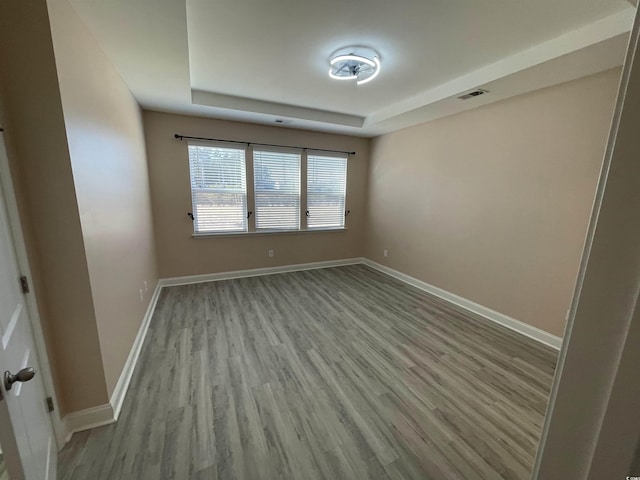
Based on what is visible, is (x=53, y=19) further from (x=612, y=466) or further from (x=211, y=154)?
(x=211, y=154)

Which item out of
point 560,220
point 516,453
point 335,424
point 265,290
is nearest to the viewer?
point 516,453

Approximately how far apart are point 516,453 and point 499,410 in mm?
323

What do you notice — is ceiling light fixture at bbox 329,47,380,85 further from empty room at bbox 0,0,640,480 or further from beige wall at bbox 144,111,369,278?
beige wall at bbox 144,111,369,278

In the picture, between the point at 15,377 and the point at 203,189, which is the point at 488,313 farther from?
the point at 203,189

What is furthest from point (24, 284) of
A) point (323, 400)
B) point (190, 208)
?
point (190, 208)

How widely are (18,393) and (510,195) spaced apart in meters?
3.91

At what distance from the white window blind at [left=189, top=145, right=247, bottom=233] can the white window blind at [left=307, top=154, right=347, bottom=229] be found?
120 centimetres

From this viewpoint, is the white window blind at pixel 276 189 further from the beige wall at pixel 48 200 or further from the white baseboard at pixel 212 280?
the beige wall at pixel 48 200

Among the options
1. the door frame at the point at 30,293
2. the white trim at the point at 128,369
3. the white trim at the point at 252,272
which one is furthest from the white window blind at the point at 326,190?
the door frame at the point at 30,293

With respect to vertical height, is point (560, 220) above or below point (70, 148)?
below

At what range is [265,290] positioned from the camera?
3.90m

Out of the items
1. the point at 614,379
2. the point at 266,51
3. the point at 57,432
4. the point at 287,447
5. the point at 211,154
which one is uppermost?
the point at 266,51

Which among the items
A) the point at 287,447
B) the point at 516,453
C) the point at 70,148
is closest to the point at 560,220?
the point at 516,453

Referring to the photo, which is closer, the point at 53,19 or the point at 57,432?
the point at 53,19
